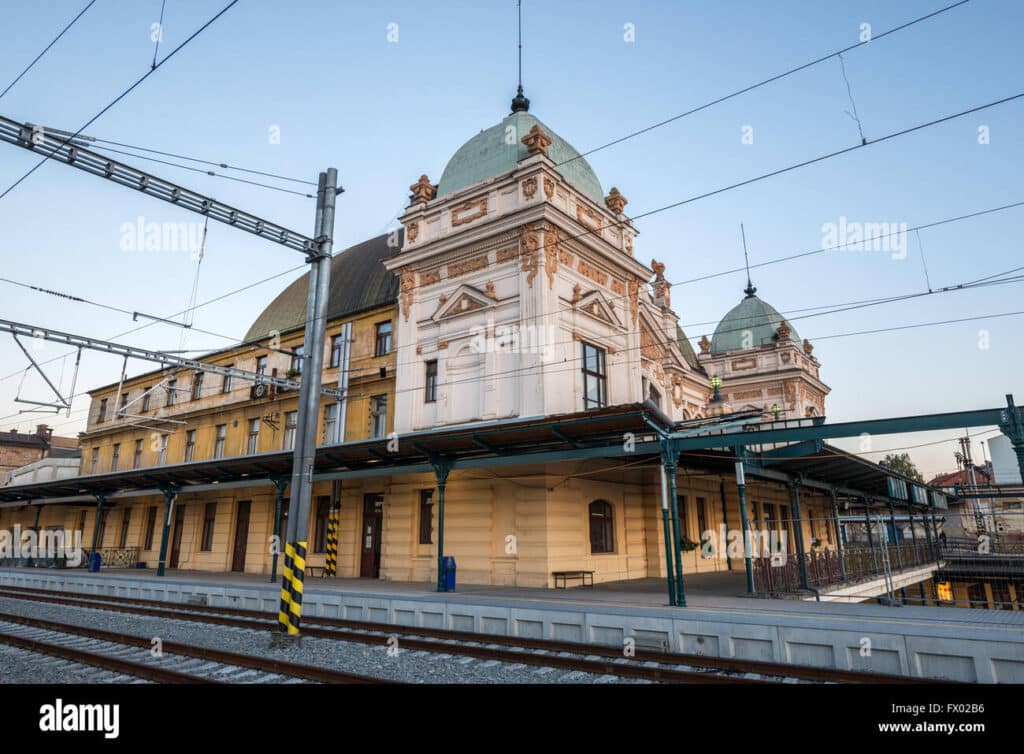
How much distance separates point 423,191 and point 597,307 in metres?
8.65

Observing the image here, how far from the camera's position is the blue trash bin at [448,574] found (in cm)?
1680

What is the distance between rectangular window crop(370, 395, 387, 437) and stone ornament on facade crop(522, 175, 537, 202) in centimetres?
991

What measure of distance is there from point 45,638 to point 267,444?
57.9ft

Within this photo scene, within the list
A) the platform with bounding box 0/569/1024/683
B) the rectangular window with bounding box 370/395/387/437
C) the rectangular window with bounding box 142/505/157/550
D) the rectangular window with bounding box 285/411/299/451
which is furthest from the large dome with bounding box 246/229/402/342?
the platform with bounding box 0/569/1024/683

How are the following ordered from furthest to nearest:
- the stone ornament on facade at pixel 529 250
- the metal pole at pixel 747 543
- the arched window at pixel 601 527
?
the arched window at pixel 601 527 < the stone ornament on facade at pixel 529 250 < the metal pole at pixel 747 543

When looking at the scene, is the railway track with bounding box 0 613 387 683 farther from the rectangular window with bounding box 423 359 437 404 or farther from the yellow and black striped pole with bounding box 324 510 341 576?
the rectangular window with bounding box 423 359 437 404

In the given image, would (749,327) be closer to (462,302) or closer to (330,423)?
(462,302)

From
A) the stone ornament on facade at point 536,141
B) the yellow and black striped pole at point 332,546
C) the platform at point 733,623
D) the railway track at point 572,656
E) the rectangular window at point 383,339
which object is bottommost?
the railway track at point 572,656

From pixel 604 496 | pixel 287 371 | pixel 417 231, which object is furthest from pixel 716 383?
pixel 287 371

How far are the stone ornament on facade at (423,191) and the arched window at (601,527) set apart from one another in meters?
13.8

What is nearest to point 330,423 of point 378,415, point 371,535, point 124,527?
point 378,415

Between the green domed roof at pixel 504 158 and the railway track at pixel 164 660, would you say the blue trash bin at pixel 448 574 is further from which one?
the green domed roof at pixel 504 158

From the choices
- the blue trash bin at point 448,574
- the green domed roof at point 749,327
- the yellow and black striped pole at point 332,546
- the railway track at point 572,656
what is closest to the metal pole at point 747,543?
the railway track at point 572,656

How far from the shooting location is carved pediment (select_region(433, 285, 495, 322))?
2139 centimetres
